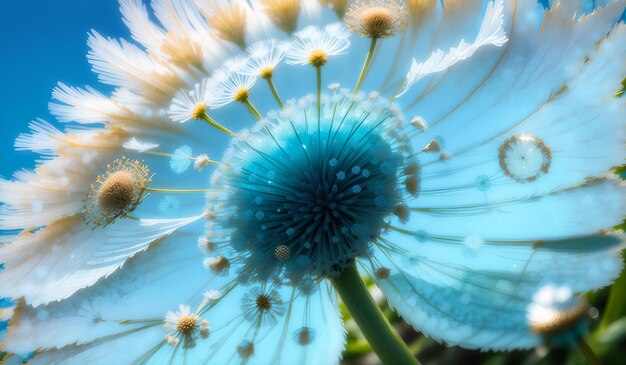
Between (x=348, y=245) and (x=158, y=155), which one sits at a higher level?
(x=158, y=155)

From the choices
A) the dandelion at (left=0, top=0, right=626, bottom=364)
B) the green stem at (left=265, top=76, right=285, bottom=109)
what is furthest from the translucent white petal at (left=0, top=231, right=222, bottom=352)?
the green stem at (left=265, top=76, right=285, bottom=109)

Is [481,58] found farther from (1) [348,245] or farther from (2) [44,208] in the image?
(2) [44,208]

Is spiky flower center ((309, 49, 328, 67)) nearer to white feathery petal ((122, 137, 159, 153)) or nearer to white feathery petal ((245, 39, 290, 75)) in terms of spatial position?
white feathery petal ((245, 39, 290, 75))

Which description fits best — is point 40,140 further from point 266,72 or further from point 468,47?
point 468,47

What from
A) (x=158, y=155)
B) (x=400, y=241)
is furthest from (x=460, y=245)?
(x=158, y=155)

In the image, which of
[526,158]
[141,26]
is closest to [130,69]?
[141,26]

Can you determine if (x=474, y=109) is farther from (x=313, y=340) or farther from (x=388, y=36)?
(x=313, y=340)

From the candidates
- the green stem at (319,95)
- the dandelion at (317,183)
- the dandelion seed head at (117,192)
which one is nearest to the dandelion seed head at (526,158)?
the dandelion at (317,183)
